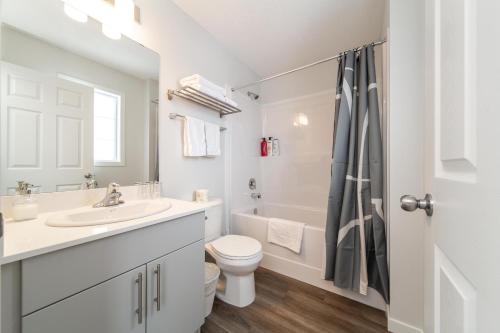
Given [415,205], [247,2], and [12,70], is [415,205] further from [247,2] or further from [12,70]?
[247,2]

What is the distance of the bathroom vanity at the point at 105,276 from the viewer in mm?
585

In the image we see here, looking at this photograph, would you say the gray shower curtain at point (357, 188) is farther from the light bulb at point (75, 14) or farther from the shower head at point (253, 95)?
the light bulb at point (75, 14)

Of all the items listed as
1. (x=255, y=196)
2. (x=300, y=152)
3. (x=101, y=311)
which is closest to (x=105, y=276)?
(x=101, y=311)

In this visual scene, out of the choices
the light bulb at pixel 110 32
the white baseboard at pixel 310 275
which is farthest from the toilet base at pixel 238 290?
the light bulb at pixel 110 32

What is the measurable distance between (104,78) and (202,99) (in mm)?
711

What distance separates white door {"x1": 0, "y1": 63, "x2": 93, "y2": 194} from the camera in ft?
2.88

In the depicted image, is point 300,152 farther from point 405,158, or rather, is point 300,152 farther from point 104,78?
point 104,78

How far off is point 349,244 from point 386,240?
0.82 ft

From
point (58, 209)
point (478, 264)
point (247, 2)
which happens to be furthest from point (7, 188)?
point (247, 2)

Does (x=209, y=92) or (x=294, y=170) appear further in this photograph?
(x=294, y=170)

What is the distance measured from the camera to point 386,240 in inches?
53.2

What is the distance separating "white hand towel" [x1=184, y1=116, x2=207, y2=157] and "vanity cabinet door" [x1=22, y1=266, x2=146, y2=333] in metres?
1.02

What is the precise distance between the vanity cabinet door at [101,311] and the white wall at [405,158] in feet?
4.86

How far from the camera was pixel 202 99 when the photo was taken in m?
1.73
